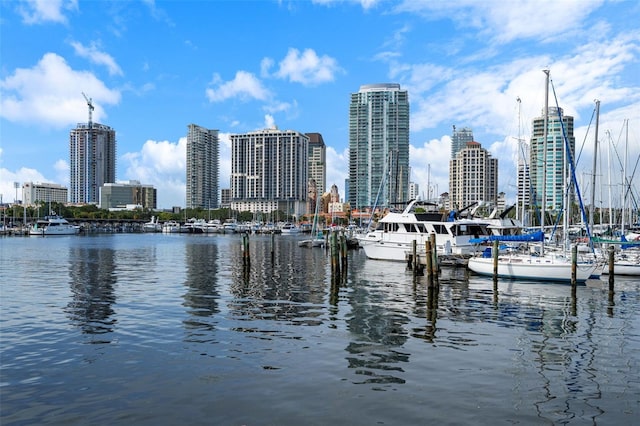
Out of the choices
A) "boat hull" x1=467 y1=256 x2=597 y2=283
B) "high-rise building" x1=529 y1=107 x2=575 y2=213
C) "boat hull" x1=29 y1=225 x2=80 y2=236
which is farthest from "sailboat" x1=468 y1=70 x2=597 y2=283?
"boat hull" x1=29 y1=225 x2=80 y2=236

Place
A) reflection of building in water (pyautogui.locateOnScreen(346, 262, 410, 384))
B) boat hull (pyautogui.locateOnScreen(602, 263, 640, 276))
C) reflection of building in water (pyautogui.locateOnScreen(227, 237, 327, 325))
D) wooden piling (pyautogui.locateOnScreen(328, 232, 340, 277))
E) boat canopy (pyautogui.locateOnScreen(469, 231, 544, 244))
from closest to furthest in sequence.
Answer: reflection of building in water (pyautogui.locateOnScreen(346, 262, 410, 384)) < reflection of building in water (pyautogui.locateOnScreen(227, 237, 327, 325)) < wooden piling (pyautogui.locateOnScreen(328, 232, 340, 277)) < boat hull (pyautogui.locateOnScreen(602, 263, 640, 276)) < boat canopy (pyautogui.locateOnScreen(469, 231, 544, 244))

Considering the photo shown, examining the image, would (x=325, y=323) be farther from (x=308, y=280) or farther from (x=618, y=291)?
(x=618, y=291)

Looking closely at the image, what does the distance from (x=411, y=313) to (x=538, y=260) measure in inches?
689

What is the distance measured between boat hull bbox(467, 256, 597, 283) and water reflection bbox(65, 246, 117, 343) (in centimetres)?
2758

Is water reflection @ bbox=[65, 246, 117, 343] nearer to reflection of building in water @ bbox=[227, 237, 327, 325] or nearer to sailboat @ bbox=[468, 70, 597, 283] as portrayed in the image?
reflection of building in water @ bbox=[227, 237, 327, 325]

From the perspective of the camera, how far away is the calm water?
12573 millimetres

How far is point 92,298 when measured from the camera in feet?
98.4

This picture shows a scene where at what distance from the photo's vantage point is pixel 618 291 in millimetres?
33969

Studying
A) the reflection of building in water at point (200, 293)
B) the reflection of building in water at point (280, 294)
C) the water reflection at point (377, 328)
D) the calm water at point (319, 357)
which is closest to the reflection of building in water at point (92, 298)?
the calm water at point (319, 357)

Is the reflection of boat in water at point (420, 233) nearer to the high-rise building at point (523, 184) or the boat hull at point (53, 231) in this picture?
the high-rise building at point (523, 184)

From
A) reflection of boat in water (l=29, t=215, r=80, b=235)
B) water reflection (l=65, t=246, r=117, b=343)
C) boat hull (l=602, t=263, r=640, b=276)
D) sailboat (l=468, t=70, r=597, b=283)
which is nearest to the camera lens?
water reflection (l=65, t=246, r=117, b=343)

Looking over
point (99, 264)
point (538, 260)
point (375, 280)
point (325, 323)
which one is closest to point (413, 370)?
point (325, 323)

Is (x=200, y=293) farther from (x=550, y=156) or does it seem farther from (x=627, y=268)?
(x=550, y=156)

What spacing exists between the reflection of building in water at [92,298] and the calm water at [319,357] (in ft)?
0.72
